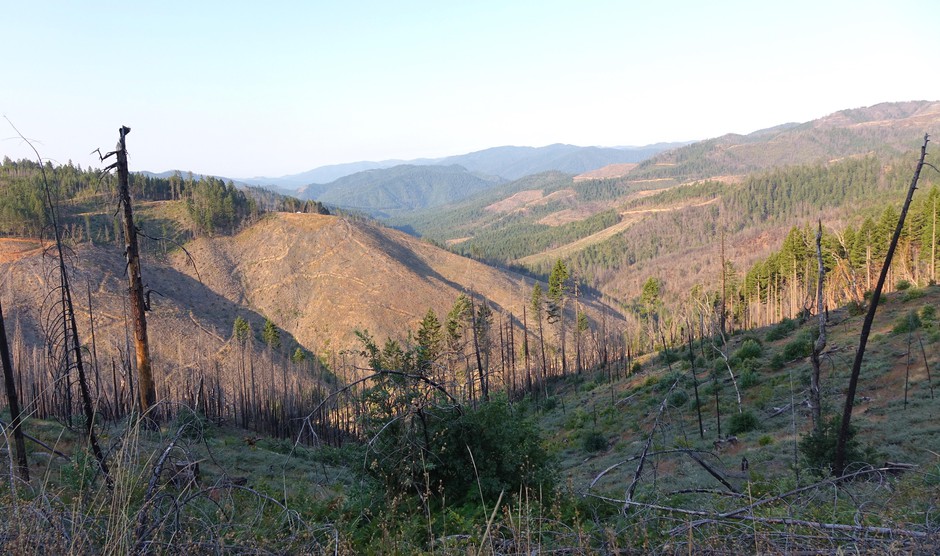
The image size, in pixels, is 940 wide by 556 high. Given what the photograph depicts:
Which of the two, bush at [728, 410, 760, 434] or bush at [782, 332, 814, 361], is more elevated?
bush at [782, 332, 814, 361]

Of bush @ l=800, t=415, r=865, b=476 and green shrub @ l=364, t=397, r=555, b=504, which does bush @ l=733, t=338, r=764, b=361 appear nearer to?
bush @ l=800, t=415, r=865, b=476

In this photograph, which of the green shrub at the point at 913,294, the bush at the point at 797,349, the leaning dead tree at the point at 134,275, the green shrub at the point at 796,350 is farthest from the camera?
the green shrub at the point at 913,294

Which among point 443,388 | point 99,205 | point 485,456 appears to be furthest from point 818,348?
point 99,205

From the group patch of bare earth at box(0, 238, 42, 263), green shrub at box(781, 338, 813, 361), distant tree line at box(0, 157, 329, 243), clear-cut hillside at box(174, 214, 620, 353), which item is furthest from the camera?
clear-cut hillside at box(174, 214, 620, 353)

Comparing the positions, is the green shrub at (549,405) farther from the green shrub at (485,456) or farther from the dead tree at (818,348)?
the green shrub at (485,456)

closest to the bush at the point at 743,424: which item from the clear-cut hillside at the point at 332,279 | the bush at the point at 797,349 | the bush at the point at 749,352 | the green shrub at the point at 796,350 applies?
the bush at the point at 797,349

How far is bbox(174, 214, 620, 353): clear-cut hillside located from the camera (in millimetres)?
77250

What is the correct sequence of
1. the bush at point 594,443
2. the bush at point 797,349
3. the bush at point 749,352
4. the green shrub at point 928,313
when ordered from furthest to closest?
the bush at point 749,352 < the bush at point 797,349 < the green shrub at point 928,313 < the bush at point 594,443

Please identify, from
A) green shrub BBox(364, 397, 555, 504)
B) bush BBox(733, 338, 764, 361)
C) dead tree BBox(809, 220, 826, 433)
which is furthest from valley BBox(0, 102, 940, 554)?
dead tree BBox(809, 220, 826, 433)

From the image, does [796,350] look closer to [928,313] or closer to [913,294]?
[928,313]

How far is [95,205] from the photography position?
8831 cm

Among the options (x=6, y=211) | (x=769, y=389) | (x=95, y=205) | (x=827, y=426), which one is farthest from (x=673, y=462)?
(x=95, y=205)

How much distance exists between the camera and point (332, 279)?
84938 mm

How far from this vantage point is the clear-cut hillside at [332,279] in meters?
77.2
